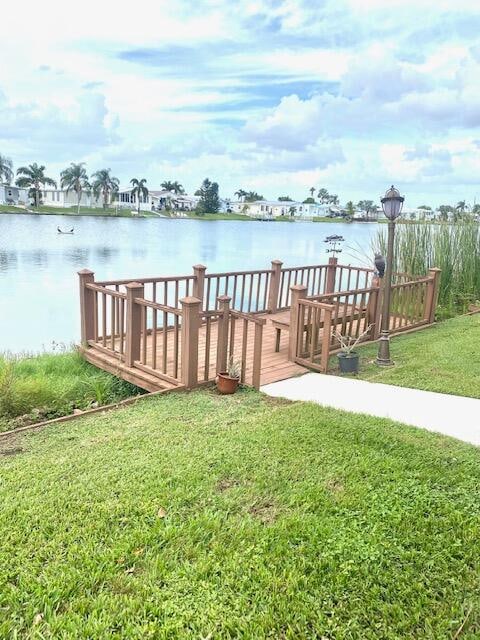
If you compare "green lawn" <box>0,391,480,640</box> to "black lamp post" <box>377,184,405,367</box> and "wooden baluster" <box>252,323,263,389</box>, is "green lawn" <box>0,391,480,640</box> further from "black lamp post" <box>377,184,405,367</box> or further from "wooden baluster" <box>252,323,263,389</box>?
"black lamp post" <box>377,184,405,367</box>

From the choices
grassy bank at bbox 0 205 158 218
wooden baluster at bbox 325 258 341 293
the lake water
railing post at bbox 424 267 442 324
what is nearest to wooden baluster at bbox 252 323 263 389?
railing post at bbox 424 267 442 324

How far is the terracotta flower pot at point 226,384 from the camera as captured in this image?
16.6 feet

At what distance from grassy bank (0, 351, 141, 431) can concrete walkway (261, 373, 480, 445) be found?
1834 mm

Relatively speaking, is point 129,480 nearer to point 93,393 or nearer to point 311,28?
point 93,393

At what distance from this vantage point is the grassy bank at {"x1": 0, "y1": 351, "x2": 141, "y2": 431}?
505cm

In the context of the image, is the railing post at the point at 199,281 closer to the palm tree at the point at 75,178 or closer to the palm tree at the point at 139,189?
the palm tree at the point at 75,178

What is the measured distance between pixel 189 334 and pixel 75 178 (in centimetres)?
6117

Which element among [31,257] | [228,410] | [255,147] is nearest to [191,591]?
[228,410]

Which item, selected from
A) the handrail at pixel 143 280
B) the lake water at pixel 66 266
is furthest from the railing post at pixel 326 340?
the lake water at pixel 66 266

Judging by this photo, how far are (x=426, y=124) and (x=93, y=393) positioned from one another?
10.8 metres

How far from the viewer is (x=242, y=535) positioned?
8.51 ft

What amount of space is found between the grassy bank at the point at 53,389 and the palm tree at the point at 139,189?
66.5 m

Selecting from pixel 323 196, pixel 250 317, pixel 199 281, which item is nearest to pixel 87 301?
A: pixel 199 281

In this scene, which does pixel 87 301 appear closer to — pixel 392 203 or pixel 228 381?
pixel 228 381
